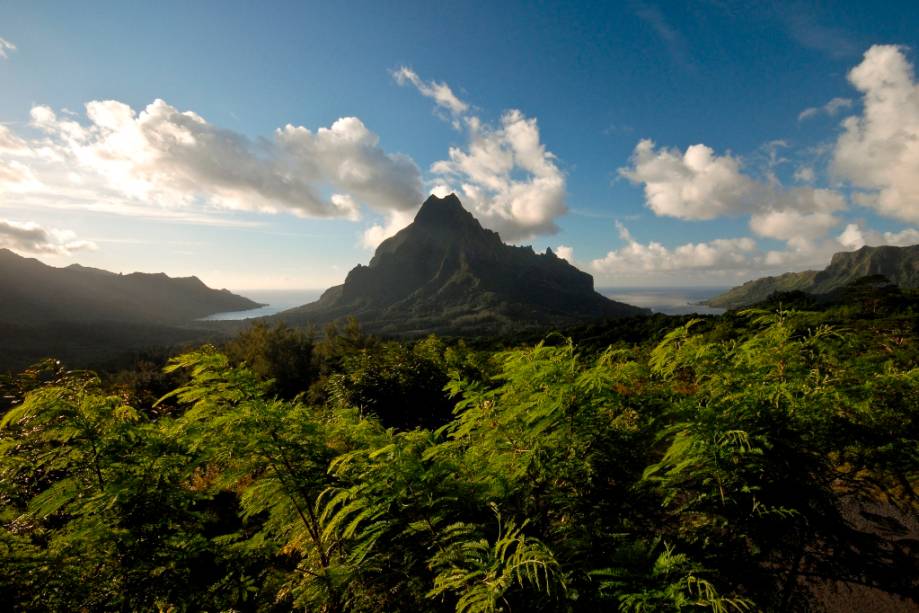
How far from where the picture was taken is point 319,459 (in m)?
3.40

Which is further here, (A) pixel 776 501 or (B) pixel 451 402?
(B) pixel 451 402

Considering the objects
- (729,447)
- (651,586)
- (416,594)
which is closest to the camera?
(651,586)

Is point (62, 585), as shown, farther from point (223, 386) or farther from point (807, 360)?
point (807, 360)

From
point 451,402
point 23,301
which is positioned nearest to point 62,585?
point 451,402

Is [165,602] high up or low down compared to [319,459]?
down

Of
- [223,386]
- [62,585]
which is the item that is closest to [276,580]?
[62,585]

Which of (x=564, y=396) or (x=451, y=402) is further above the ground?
(x=564, y=396)

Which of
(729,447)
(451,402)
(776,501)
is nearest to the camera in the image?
(729,447)

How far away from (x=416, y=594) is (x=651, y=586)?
151 centimetres

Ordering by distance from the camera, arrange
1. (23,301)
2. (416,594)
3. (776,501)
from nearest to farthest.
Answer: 1. (416,594)
2. (776,501)
3. (23,301)

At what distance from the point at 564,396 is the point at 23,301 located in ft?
825

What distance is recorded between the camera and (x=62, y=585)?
8.15 feet

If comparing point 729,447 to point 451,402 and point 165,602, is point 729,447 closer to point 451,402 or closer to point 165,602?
point 165,602

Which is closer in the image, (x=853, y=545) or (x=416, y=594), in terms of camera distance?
(x=416, y=594)
